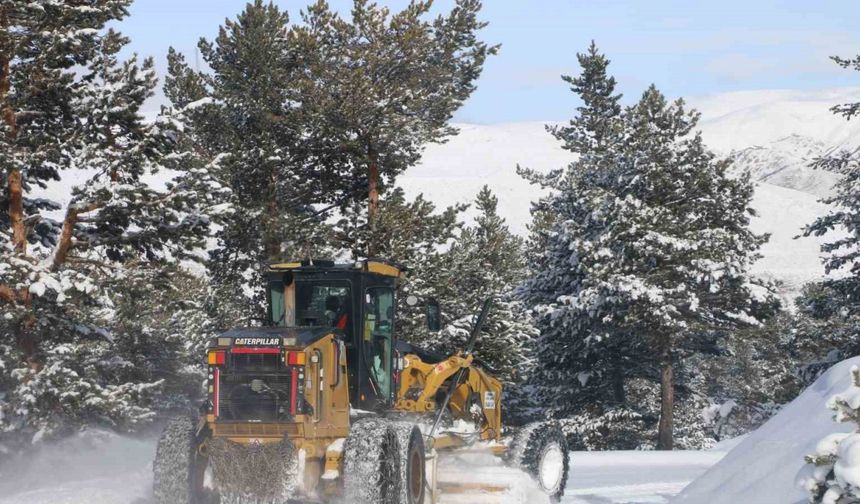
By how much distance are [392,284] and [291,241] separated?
12251mm

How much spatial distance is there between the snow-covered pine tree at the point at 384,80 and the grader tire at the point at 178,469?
45.9 ft

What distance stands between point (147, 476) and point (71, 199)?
6.76m

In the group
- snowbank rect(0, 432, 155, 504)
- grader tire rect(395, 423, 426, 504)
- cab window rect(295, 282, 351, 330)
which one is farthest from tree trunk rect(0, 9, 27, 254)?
grader tire rect(395, 423, 426, 504)

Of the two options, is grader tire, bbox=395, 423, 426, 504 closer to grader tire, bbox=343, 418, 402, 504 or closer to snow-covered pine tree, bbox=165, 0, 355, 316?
grader tire, bbox=343, 418, 402, 504

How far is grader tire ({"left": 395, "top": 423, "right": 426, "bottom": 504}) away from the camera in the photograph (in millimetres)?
10922

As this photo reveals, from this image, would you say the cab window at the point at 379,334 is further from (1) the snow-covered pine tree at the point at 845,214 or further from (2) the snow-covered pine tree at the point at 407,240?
(1) the snow-covered pine tree at the point at 845,214

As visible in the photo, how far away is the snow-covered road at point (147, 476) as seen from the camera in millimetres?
12414

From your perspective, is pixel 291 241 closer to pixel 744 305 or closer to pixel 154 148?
pixel 154 148

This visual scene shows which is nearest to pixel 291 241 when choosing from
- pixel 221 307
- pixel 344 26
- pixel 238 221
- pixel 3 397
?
pixel 238 221

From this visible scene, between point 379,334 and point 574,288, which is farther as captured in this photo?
point 574,288

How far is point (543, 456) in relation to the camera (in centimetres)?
1418

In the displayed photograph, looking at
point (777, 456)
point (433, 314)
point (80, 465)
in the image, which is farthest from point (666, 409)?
point (777, 456)

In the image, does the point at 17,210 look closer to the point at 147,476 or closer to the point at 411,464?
the point at 147,476

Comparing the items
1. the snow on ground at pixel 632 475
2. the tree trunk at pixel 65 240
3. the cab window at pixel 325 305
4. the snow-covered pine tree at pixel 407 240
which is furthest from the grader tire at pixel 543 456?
the snow-covered pine tree at pixel 407 240
